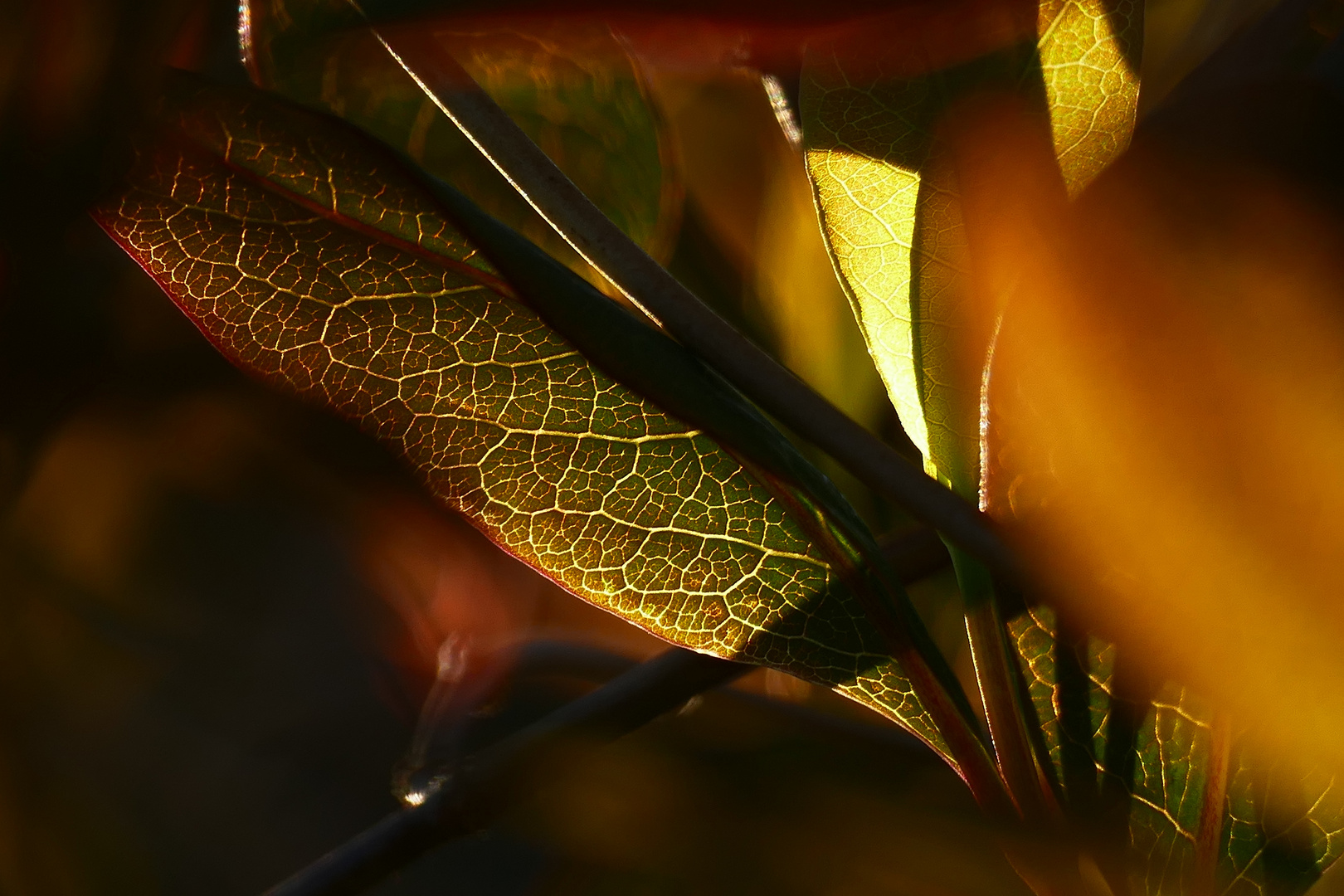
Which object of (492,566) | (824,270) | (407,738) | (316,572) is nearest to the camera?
(824,270)

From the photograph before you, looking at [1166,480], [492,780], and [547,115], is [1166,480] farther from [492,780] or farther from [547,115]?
[547,115]

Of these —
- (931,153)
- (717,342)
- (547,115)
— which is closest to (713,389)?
(717,342)

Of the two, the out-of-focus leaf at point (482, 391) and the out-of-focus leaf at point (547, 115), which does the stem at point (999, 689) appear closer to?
the out-of-focus leaf at point (482, 391)

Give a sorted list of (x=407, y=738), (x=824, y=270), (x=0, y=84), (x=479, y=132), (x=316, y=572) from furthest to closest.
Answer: (x=316, y=572) → (x=407, y=738) → (x=824, y=270) → (x=0, y=84) → (x=479, y=132)

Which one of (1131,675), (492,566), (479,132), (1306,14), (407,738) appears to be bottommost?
(407,738)

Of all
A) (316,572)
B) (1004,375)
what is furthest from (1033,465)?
(316,572)

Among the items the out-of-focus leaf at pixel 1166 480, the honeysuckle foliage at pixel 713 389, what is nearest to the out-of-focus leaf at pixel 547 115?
the honeysuckle foliage at pixel 713 389

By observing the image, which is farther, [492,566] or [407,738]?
[407,738]

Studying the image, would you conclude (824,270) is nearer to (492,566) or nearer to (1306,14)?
(1306,14)
